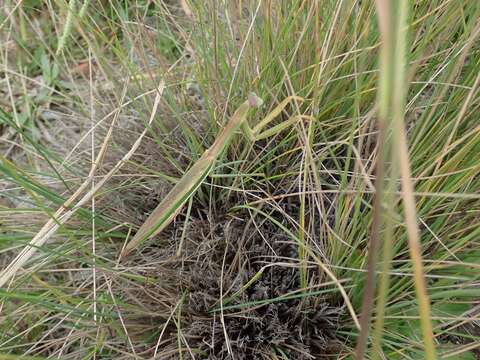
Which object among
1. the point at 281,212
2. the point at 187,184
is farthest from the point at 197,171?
the point at 281,212

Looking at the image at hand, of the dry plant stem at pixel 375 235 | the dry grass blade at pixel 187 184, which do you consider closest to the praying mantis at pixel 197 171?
the dry grass blade at pixel 187 184

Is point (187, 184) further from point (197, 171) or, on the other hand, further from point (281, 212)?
point (281, 212)

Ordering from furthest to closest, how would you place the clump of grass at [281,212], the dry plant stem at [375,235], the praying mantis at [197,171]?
the clump of grass at [281,212] → the praying mantis at [197,171] → the dry plant stem at [375,235]

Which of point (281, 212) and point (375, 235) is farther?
point (281, 212)

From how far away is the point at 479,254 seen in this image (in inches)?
26.4

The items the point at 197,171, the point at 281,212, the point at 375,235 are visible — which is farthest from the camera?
the point at 281,212

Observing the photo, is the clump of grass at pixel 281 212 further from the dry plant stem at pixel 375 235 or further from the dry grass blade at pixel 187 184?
the dry plant stem at pixel 375 235

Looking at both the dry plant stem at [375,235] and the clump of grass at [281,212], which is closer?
the dry plant stem at [375,235]

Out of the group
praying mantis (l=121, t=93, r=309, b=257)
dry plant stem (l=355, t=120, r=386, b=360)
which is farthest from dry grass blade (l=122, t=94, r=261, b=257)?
dry plant stem (l=355, t=120, r=386, b=360)

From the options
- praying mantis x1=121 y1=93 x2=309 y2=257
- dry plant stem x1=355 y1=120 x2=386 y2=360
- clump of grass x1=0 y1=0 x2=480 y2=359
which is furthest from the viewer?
clump of grass x1=0 y1=0 x2=480 y2=359

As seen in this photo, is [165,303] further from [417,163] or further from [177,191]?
[417,163]

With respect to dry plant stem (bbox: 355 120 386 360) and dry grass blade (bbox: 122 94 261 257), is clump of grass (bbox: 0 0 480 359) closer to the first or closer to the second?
dry grass blade (bbox: 122 94 261 257)

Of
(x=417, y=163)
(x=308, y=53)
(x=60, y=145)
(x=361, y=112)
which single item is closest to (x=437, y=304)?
(x=417, y=163)

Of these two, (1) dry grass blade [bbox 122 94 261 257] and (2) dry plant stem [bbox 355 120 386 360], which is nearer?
(2) dry plant stem [bbox 355 120 386 360]
